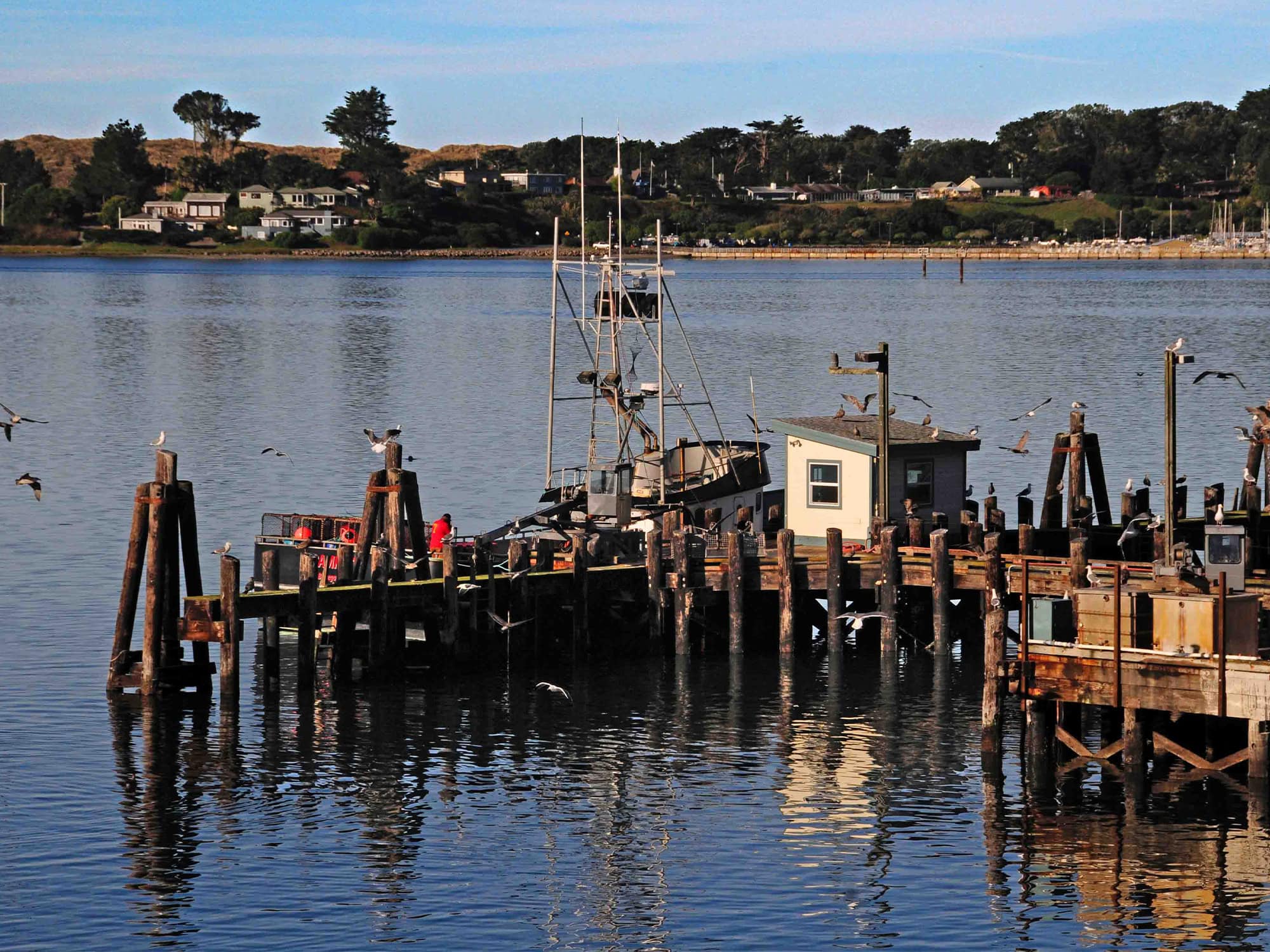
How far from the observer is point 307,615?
38.8m

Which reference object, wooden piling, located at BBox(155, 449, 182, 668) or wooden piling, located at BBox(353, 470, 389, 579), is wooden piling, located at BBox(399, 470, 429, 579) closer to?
wooden piling, located at BBox(353, 470, 389, 579)

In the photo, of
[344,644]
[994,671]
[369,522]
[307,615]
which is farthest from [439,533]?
[994,671]

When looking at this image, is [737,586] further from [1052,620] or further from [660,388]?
[1052,620]

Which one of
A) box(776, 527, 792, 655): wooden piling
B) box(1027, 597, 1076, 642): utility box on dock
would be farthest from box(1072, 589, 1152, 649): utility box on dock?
box(776, 527, 792, 655): wooden piling

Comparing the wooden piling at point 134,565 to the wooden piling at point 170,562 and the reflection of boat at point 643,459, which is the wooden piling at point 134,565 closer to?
the wooden piling at point 170,562

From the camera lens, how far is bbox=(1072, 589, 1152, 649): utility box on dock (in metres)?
32.6

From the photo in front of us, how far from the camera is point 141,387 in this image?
111000mm

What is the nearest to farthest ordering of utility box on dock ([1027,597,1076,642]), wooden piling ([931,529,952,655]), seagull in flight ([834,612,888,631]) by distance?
utility box on dock ([1027,597,1076,642]) → wooden piling ([931,529,952,655]) → seagull in flight ([834,612,888,631])

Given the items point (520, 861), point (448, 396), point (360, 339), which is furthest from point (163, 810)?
point (360, 339)

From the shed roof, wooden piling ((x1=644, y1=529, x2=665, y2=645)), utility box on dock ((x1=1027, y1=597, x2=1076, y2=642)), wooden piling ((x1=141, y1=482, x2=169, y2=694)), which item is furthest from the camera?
the shed roof

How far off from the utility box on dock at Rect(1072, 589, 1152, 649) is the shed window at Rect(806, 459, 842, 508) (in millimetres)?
13419

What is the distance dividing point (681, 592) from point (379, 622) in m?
6.58

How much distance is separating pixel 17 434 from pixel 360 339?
6014 centimetres

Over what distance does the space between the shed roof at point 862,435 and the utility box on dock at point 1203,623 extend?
46.4 feet
